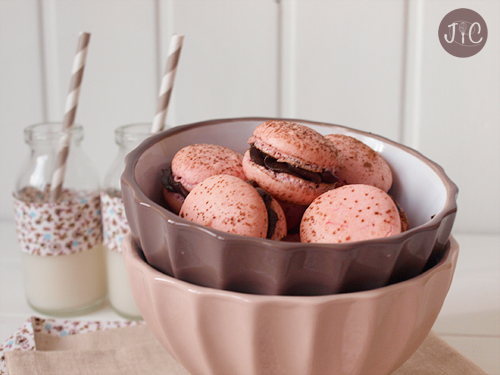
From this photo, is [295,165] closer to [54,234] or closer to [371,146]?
[371,146]

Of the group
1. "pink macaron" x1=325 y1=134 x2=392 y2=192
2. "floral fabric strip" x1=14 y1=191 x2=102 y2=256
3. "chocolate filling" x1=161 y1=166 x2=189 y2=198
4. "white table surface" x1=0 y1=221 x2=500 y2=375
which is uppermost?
"pink macaron" x1=325 y1=134 x2=392 y2=192

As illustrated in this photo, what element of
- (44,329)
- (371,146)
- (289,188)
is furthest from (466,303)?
(44,329)

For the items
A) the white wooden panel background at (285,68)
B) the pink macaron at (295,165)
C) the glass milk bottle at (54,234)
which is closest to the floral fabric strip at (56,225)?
the glass milk bottle at (54,234)

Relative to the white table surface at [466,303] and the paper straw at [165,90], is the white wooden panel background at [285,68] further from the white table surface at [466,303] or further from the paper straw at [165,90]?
the paper straw at [165,90]

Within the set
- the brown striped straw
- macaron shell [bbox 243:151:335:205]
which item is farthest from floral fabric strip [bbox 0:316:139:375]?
macaron shell [bbox 243:151:335:205]

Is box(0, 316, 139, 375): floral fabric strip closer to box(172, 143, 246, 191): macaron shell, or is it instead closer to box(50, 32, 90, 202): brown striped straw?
box(50, 32, 90, 202): brown striped straw

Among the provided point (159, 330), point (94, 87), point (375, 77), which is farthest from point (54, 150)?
point (375, 77)
